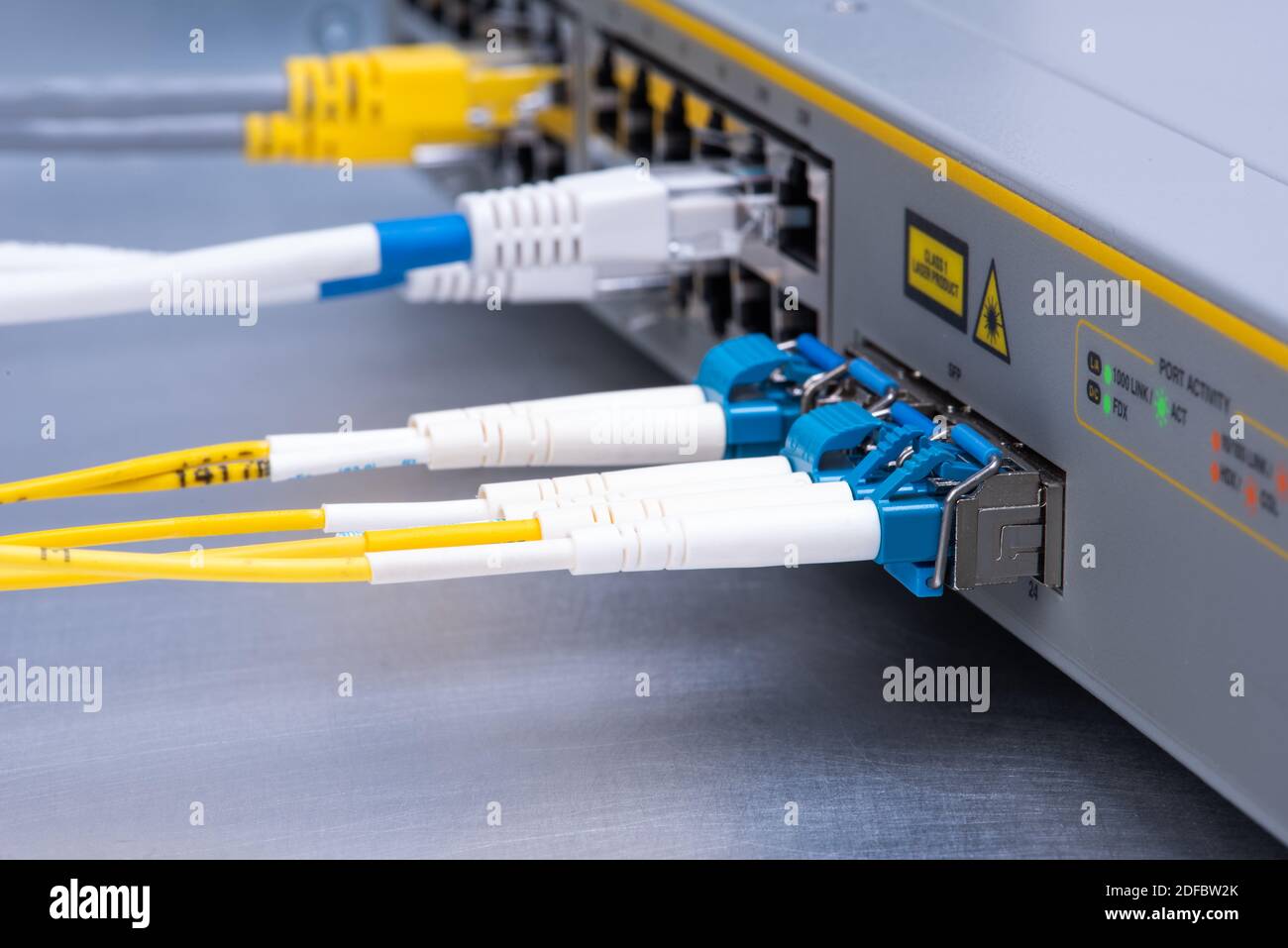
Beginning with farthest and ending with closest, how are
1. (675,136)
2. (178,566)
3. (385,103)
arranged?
1. (385,103)
2. (675,136)
3. (178,566)

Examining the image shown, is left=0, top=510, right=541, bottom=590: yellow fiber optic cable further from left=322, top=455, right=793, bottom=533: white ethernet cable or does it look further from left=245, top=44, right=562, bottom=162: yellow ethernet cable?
left=245, top=44, right=562, bottom=162: yellow ethernet cable

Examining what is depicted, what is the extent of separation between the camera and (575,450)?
31.8 inches

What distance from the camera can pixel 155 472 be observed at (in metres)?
0.77

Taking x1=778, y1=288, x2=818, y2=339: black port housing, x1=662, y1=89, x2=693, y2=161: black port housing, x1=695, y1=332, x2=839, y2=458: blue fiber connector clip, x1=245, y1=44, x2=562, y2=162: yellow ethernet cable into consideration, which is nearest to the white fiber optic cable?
x1=695, y1=332, x2=839, y2=458: blue fiber connector clip

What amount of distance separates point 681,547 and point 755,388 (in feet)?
0.51

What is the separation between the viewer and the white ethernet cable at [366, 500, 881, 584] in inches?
26.5

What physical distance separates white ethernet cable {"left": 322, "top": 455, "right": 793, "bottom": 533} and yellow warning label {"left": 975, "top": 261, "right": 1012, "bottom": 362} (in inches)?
3.5

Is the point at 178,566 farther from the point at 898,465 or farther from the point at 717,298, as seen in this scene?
the point at 717,298

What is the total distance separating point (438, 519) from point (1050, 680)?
279 millimetres

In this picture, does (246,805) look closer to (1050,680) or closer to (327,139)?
(1050,680)

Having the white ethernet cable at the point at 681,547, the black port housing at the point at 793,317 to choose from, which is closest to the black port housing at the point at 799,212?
the black port housing at the point at 793,317

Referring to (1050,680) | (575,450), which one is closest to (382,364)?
(575,450)

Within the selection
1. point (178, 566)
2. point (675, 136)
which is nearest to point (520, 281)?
point (675, 136)

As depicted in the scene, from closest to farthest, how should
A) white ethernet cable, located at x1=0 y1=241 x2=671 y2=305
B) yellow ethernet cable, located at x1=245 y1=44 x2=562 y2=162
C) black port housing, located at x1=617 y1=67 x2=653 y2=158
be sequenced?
1. white ethernet cable, located at x1=0 y1=241 x2=671 y2=305
2. black port housing, located at x1=617 y1=67 x2=653 y2=158
3. yellow ethernet cable, located at x1=245 y1=44 x2=562 y2=162
